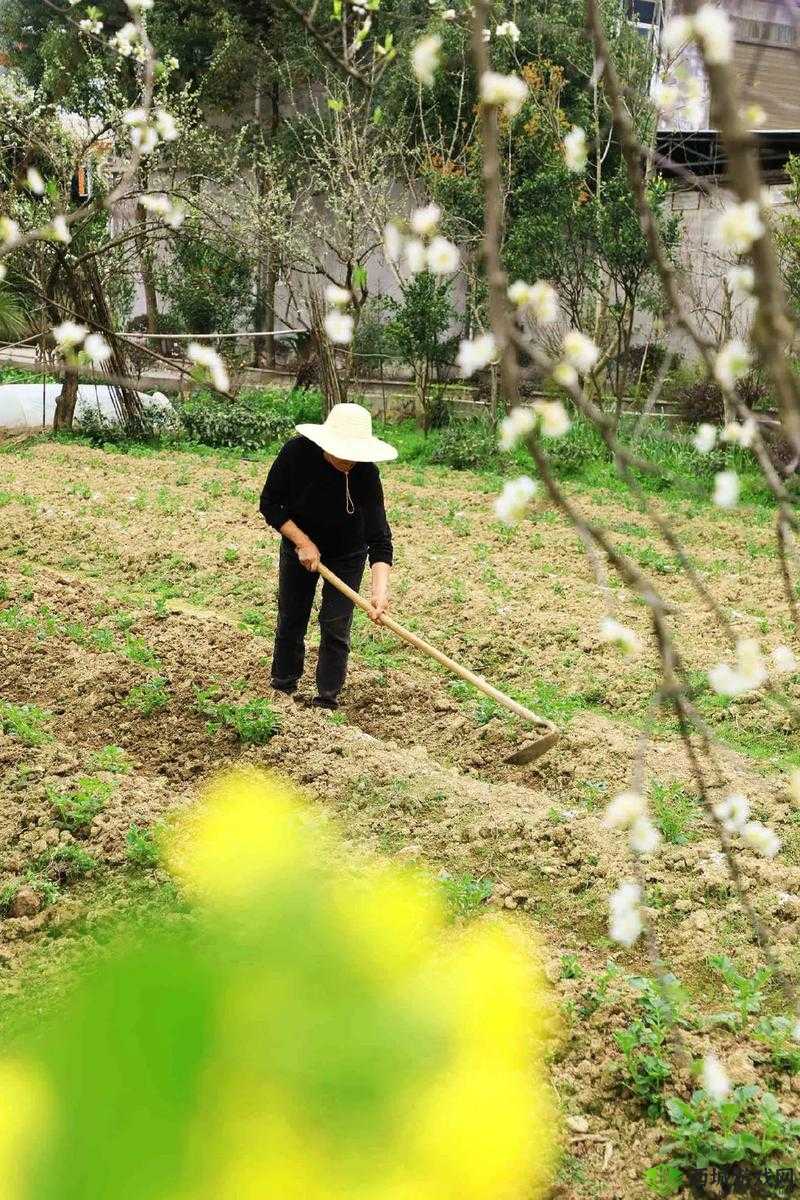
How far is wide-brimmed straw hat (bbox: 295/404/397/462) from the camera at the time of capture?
523cm

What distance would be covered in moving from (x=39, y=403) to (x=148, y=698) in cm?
960

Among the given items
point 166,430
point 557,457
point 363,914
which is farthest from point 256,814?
point 166,430

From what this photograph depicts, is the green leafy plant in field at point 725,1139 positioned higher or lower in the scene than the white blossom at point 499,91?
lower

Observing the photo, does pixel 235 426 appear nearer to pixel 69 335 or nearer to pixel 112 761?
pixel 112 761

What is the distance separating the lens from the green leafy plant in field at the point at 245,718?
513 cm

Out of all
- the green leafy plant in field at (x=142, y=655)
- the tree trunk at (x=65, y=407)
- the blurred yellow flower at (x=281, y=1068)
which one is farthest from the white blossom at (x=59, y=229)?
the tree trunk at (x=65, y=407)

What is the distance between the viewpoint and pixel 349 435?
5.32 m

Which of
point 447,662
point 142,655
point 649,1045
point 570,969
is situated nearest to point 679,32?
point 649,1045

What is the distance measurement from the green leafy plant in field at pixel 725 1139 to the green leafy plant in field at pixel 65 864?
2118 millimetres

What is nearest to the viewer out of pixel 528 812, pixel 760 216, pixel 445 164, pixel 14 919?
pixel 760 216

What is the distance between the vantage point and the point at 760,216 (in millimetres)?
1246

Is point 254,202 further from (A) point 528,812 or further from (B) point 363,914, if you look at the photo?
(B) point 363,914

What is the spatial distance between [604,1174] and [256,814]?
1342 mm

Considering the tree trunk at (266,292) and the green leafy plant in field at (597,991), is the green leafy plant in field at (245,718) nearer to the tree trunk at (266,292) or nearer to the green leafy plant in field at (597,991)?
the green leafy plant in field at (597,991)
